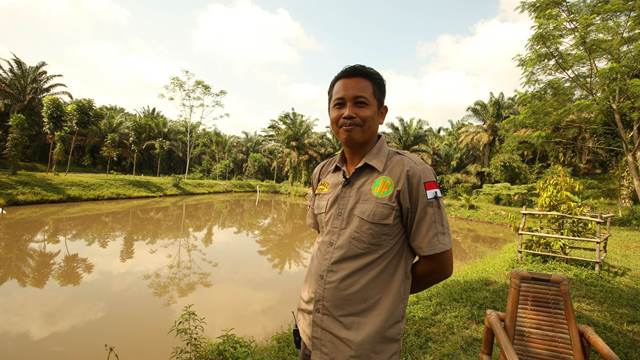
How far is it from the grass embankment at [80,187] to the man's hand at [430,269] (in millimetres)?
19740

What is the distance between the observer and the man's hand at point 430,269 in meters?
1.34

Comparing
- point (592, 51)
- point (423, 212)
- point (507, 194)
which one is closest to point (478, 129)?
point (507, 194)

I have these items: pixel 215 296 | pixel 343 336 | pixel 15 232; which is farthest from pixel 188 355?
pixel 15 232

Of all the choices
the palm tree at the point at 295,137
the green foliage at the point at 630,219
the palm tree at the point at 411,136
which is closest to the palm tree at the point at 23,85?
the palm tree at the point at 295,137

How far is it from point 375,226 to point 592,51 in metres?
11.4

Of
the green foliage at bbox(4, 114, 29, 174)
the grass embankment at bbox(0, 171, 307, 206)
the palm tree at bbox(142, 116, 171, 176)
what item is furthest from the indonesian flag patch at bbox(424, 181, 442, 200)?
the palm tree at bbox(142, 116, 171, 176)

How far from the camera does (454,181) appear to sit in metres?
25.7

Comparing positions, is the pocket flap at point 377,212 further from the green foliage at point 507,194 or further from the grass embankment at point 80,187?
the green foliage at point 507,194

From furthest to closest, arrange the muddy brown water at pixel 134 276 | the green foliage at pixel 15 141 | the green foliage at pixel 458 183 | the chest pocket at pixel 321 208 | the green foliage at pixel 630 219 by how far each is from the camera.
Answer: the green foliage at pixel 458 183
the green foliage at pixel 15 141
the green foliage at pixel 630 219
the muddy brown water at pixel 134 276
the chest pocket at pixel 321 208

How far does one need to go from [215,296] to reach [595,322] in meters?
6.64

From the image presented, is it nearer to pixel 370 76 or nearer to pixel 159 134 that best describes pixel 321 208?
pixel 370 76

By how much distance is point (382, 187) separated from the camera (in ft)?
4.27

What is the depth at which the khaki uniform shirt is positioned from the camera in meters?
1.23

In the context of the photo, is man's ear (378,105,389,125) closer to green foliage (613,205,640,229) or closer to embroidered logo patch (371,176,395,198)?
embroidered logo patch (371,176,395,198)
